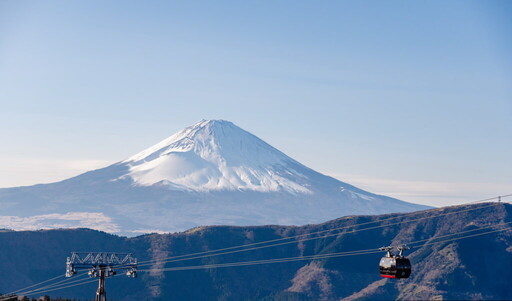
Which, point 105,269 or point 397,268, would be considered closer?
point 397,268

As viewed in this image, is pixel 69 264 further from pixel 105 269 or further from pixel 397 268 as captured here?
pixel 397 268

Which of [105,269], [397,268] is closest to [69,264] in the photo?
[105,269]

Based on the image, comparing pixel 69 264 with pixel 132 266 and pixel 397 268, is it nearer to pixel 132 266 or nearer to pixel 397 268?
pixel 132 266

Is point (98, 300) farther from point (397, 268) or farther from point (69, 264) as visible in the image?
point (397, 268)

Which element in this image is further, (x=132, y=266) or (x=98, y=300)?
(x=132, y=266)

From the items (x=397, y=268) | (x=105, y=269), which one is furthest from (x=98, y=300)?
(x=397, y=268)

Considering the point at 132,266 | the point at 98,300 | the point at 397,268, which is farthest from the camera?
the point at 132,266

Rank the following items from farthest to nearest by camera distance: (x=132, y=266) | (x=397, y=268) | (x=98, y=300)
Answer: (x=132, y=266) → (x=98, y=300) → (x=397, y=268)
